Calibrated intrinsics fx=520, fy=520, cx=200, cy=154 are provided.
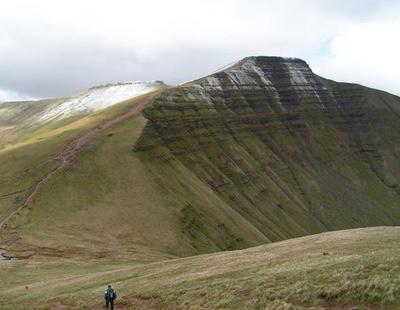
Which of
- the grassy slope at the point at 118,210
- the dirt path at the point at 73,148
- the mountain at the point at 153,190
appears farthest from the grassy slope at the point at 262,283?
the dirt path at the point at 73,148

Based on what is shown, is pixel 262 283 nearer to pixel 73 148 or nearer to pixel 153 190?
pixel 153 190

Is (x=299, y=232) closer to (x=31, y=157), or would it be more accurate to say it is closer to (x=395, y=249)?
(x=31, y=157)

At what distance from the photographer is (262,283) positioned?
122 ft

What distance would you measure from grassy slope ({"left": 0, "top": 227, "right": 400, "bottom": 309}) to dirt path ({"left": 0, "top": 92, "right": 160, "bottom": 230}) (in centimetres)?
5517

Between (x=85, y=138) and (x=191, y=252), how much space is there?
5726 centimetres

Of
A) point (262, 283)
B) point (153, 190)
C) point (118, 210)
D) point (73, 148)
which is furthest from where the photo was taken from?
point (73, 148)

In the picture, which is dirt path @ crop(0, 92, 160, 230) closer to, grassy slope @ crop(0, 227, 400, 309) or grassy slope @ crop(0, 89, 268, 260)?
grassy slope @ crop(0, 89, 268, 260)

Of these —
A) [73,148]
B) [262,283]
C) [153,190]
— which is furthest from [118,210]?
[262,283]

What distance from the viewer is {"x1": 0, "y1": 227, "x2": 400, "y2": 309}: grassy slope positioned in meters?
32.7

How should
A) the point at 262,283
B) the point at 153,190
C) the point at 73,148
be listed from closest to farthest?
the point at 262,283 → the point at 153,190 → the point at 73,148

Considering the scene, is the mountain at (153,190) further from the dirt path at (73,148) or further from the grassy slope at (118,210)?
the dirt path at (73,148)

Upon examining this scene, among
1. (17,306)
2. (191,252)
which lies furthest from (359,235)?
(191,252)

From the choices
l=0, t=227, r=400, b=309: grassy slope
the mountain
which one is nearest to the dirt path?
the mountain

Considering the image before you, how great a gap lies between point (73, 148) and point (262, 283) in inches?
4394
